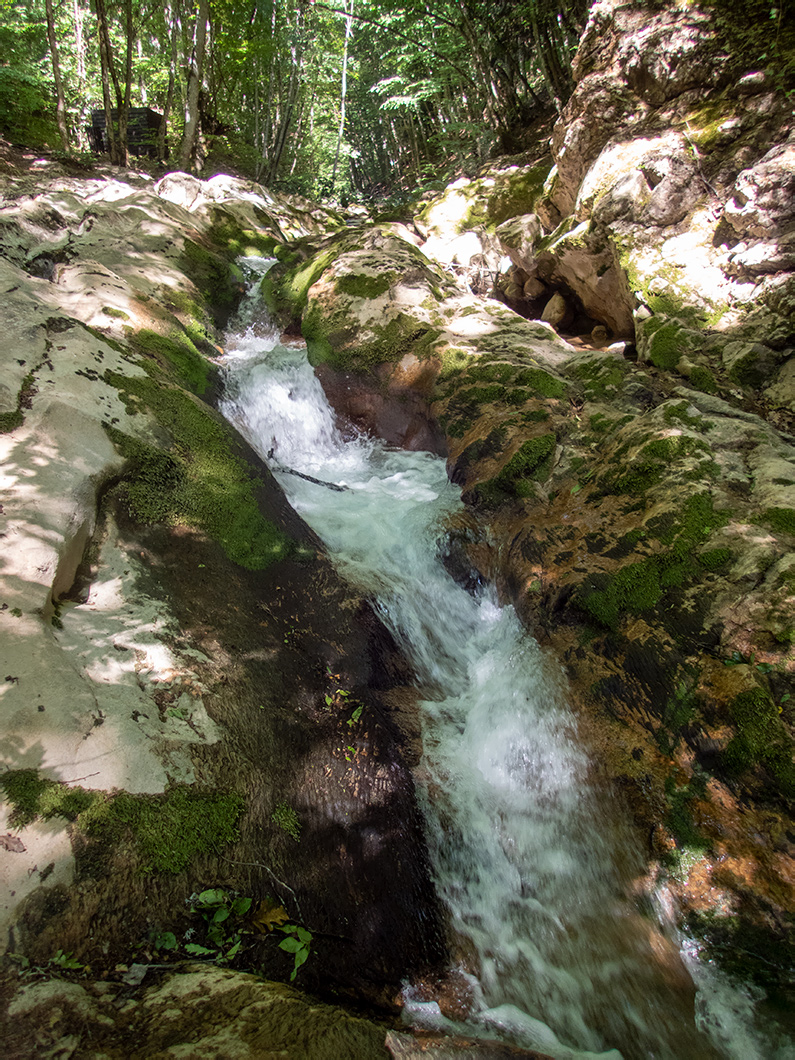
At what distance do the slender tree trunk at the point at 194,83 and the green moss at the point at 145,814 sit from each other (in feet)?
58.3

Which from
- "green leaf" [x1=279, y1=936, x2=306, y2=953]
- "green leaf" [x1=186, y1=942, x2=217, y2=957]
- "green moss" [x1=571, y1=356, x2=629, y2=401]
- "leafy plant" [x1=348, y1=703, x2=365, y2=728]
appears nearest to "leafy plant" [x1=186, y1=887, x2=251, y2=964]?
"green leaf" [x1=186, y1=942, x2=217, y2=957]

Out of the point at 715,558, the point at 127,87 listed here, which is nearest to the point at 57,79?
the point at 127,87

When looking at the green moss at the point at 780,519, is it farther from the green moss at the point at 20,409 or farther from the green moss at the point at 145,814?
the green moss at the point at 20,409

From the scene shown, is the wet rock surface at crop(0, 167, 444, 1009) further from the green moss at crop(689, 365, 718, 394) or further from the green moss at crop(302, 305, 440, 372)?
the green moss at crop(689, 365, 718, 394)

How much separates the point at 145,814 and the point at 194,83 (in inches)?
710

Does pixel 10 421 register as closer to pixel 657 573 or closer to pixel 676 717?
pixel 657 573

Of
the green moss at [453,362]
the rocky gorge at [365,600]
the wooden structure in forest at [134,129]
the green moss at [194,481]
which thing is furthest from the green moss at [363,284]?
the wooden structure in forest at [134,129]

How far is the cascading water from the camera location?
2873 millimetres

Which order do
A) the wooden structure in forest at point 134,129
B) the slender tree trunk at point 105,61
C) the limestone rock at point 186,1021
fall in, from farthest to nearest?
the wooden structure in forest at point 134,129 → the slender tree trunk at point 105,61 → the limestone rock at point 186,1021

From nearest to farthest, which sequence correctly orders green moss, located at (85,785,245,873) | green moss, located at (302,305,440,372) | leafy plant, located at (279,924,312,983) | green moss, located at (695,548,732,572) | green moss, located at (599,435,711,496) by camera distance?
green moss, located at (85,785,245,873)
leafy plant, located at (279,924,312,983)
green moss, located at (695,548,732,572)
green moss, located at (599,435,711,496)
green moss, located at (302,305,440,372)

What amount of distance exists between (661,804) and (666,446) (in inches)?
121

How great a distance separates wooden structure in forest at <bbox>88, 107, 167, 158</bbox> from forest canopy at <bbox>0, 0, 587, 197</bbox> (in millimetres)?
385

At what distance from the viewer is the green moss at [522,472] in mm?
5523

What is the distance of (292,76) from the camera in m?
20.6
